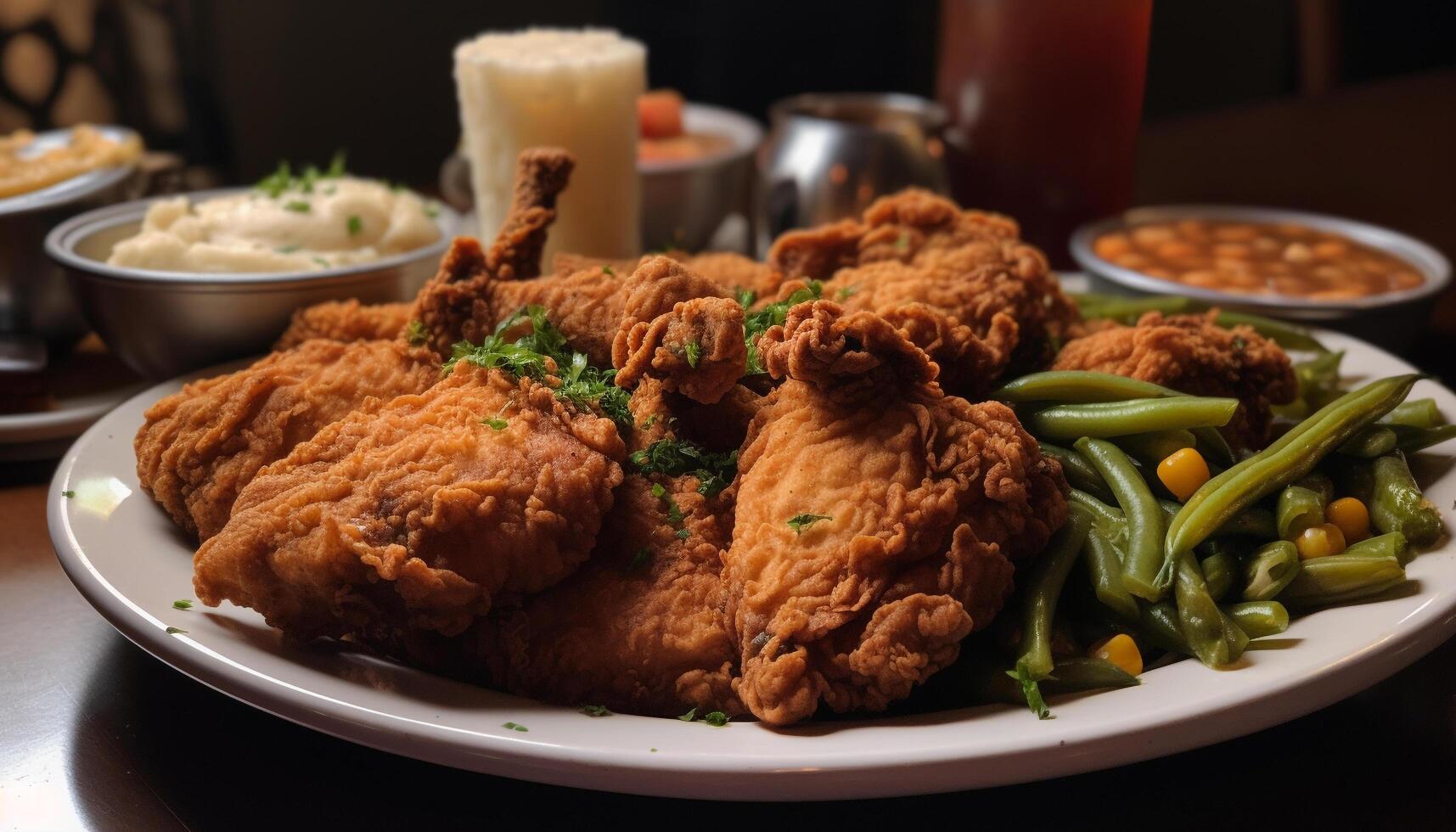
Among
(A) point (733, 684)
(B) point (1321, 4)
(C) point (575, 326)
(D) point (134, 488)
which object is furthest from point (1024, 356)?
(B) point (1321, 4)

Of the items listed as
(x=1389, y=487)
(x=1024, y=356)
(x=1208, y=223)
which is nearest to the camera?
(x=1389, y=487)

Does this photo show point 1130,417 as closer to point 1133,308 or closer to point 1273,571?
point 1273,571

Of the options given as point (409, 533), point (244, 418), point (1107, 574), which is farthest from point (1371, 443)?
Answer: point (244, 418)

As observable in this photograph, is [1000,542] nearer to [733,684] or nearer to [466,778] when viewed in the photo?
[733,684]

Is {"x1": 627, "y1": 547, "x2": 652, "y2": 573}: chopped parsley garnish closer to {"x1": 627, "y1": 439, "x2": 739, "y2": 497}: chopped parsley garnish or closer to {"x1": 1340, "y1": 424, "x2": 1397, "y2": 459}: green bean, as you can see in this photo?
{"x1": 627, "y1": 439, "x2": 739, "y2": 497}: chopped parsley garnish

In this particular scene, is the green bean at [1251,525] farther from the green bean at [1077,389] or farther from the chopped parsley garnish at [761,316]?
the chopped parsley garnish at [761,316]

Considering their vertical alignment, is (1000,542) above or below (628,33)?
below

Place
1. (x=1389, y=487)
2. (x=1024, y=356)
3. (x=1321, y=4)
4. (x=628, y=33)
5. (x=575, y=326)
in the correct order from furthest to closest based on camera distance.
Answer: (x=628, y=33) → (x=1321, y=4) → (x=1024, y=356) → (x=575, y=326) → (x=1389, y=487)
